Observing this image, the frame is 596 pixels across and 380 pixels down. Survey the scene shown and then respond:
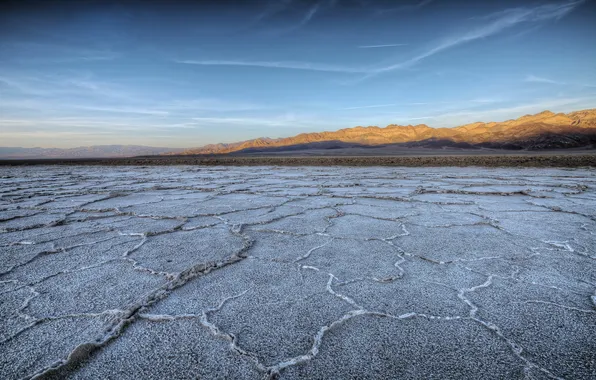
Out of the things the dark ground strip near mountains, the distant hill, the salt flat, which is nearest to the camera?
the salt flat

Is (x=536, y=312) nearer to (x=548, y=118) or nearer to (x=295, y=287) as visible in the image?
(x=295, y=287)

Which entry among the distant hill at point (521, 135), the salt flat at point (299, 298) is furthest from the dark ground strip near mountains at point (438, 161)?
the distant hill at point (521, 135)

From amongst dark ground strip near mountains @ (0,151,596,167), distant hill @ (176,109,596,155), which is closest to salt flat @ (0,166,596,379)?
dark ground strip near mountains @ (0,151,596,167)

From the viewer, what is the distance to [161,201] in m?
3.86

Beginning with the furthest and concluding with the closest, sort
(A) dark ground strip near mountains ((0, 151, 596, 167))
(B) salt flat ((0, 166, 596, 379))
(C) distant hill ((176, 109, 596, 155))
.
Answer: (C) distant hill ((176, 109, 596, 155))
(A) dark ground strip near mountains ((0, 151, 596, 167))
(B) salt flat ((0, 166, 596, 379))

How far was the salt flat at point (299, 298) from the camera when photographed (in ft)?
3.06

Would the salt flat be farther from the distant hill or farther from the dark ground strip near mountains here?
the distant hill

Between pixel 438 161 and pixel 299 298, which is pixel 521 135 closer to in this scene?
pixel 438 161

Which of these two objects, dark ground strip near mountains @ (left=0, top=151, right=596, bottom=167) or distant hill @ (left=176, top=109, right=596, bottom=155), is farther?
distant hill @ (left=176, top=109, right=596, bottom=155)

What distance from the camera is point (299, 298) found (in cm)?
132

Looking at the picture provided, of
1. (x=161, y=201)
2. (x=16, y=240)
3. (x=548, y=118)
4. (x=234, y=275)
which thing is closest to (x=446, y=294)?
(x=234, y=275)

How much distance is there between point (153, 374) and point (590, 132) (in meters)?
45.7

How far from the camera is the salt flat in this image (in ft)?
3.06

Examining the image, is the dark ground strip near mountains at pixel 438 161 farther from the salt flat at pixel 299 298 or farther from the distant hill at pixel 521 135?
the distant hill at pixel 521 135
